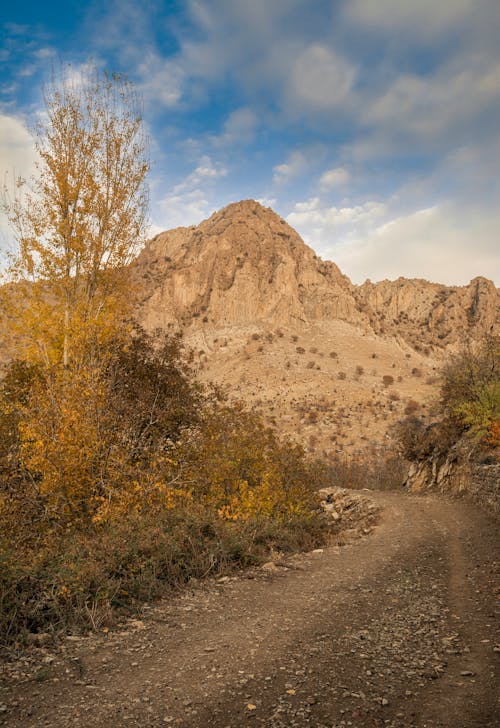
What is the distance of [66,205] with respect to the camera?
1162 centimetres

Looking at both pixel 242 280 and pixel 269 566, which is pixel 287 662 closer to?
pixel 269 566

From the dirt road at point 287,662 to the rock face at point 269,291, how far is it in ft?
224

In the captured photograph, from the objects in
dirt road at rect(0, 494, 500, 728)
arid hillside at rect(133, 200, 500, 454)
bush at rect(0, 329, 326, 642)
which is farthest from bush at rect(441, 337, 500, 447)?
arid hillside at rect(133, 200, 500, 454)

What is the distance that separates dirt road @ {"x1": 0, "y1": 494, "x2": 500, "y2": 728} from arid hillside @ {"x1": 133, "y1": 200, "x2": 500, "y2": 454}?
3337cm

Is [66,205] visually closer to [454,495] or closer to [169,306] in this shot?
[454,495]

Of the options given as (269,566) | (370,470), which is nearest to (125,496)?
(269,566)

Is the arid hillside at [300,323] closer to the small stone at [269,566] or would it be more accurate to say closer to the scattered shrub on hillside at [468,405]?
the scattered shrub on hillside at [468,405]

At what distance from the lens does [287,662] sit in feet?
13.1

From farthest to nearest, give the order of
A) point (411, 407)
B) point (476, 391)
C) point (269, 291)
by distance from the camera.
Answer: point (269, 291), point (411, 407), point (476, 391)

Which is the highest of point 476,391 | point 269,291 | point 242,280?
point 242,280

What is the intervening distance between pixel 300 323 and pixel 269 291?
9.79 metres

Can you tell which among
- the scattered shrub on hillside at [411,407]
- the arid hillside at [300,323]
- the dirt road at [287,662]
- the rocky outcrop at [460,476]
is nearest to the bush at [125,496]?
the dirt road at [287,662]

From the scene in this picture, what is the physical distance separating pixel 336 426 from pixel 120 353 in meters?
39.7

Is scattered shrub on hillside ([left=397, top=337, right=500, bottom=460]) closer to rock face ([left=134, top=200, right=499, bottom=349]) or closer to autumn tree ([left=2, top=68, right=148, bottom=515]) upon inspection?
autumn tree ([left=2, top=68, right=148, bottom=515])
